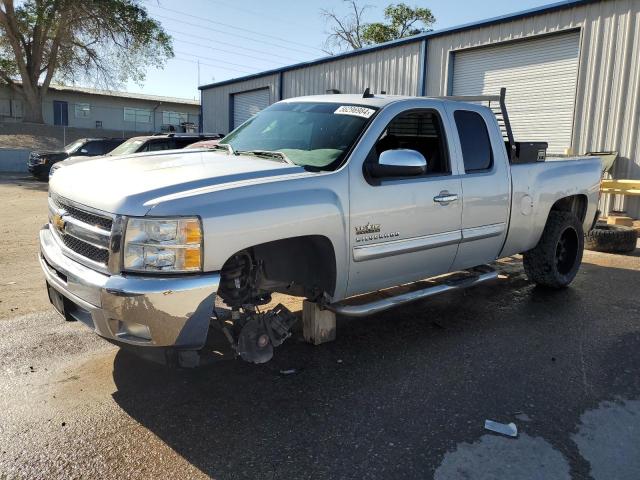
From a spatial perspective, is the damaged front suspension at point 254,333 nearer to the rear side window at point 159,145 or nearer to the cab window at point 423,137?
the cab window at point 423,137

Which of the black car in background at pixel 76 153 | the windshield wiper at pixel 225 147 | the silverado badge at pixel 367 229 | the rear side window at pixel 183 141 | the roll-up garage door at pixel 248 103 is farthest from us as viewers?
the roll-up garage door at pixel 248 103

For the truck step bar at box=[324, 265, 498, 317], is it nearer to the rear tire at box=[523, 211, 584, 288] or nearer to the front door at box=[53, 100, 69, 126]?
the rear tire at box=[523, 211, 584, 288]

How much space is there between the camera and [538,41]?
1258 cm

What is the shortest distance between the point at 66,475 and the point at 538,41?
42.6 ft

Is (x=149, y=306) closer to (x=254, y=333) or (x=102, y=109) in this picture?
(x=254, y=333)

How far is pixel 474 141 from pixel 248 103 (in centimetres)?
1928

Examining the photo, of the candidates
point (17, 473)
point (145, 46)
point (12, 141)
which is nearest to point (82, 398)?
point (17, 473)

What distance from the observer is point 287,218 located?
3.45 m

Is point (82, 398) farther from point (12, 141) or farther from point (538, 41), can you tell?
point (12, 141)

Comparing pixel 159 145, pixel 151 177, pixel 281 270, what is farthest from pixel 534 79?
pixel 151 177

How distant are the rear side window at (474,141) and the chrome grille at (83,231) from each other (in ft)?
10.1

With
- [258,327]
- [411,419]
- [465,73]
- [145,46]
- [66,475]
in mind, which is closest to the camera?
[66,475]

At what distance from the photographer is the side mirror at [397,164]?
A: 396cm

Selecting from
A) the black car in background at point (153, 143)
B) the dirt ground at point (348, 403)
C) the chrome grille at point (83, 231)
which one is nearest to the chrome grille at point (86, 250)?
the chrome grille at point (83, 231)
